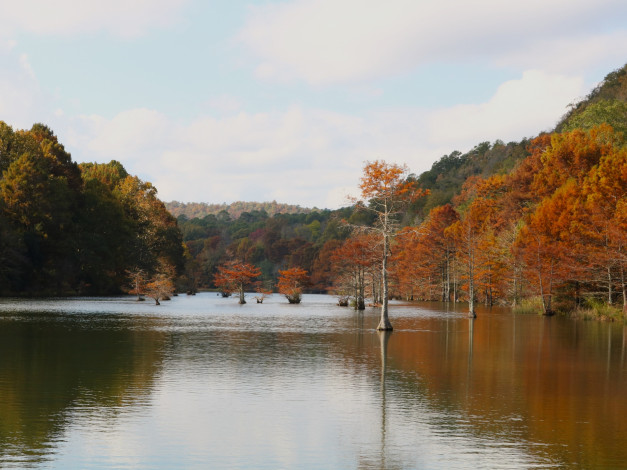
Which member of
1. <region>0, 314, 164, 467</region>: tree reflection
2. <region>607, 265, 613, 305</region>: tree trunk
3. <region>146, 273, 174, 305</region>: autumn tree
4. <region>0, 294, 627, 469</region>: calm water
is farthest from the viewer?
<region>146, 273, 174, 305</region>: autumn tree

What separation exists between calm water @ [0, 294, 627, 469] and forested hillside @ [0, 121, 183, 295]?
5612cm

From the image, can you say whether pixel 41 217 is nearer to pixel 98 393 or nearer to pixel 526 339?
pixel 526 339

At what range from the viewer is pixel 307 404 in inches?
656

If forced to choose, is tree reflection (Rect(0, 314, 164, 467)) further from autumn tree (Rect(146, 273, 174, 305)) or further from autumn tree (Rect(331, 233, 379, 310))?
autumn tree (Rect(146, 273, 174, 305))

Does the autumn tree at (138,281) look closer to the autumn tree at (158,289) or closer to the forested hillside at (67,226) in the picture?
the autumn tree at (158,289)

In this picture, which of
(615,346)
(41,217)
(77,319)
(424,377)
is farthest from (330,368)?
(41,217)

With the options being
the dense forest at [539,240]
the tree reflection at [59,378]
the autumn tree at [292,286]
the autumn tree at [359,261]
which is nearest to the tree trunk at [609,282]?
the dense forest at [539,240]

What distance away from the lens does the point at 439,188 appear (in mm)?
187750

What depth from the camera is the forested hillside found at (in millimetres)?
82500

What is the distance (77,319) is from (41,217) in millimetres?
42414

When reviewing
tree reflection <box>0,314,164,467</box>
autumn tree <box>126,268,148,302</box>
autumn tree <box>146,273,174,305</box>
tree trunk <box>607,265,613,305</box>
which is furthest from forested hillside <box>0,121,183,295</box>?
tree trunk <box>607,265,613,305</box>

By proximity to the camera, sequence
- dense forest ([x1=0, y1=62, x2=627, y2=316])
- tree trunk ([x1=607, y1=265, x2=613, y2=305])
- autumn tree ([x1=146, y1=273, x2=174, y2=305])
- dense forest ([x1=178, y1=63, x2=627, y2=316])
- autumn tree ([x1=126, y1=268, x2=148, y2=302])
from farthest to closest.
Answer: autumn tree ([x1=126, y1=268, x2=148, y2=302]), autumn tree ([x1=146, y1=273, x2=174, y2=305]), dense forest ([x1=0, y1=62, x2=627, y2=316]), dense forest ([x1=178, y1=63, x2=627, y2=316]), tree trunk ([x1=607, y1=265, x2=613, y2=305])

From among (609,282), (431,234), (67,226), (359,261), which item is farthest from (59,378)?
(431,234)

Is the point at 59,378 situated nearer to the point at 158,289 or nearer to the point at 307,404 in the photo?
the point at 307,404
